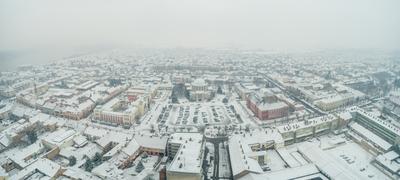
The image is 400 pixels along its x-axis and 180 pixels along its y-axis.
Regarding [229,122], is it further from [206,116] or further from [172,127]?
[172,127]

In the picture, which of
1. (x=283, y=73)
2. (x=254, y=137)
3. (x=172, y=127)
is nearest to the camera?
(x=254, y=137)

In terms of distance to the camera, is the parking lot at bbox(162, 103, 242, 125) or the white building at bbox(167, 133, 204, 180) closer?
Answer: the white building at bbox(167, 133, 204, 180)

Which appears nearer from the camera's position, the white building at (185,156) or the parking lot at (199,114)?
the white building at (185,156)

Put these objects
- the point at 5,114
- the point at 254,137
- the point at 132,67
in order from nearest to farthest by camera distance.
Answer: the point at 254,137
the point at 5,114
the point at 132,67

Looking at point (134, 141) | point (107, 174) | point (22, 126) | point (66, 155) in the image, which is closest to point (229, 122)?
point (134, 141)

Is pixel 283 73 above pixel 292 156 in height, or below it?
above

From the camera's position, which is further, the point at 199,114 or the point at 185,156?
the point at 199,114

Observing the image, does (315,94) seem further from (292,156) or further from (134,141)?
(134,141)

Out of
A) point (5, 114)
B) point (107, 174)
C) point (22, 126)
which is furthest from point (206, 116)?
point (5, 114)

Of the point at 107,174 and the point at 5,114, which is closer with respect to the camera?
the point at 107,174

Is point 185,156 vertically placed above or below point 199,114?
above
